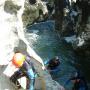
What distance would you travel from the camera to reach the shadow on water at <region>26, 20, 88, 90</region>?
3142cm

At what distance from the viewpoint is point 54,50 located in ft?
135

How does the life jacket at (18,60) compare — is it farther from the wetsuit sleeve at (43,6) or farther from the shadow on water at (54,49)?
the wetsuit sleeve at (43,6)

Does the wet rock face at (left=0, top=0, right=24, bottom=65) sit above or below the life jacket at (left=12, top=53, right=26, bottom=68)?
above

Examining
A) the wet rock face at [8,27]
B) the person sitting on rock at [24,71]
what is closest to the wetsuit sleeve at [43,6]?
the wet rock face at [8,27]

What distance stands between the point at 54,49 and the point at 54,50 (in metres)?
0.49

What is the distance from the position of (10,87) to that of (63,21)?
114ft

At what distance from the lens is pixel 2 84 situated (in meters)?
14.3

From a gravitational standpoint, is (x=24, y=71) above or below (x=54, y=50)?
above

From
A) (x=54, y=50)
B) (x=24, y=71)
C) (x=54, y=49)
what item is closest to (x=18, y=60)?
(x=24, y=71)

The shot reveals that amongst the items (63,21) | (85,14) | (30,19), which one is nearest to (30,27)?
(30,19)

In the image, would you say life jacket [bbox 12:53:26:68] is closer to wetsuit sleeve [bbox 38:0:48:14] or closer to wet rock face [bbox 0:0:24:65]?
wet rock face [bbox 0:0:24:65]

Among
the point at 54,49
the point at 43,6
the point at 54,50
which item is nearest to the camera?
the point at 54,50

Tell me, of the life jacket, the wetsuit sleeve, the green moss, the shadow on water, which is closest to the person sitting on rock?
the life jacket

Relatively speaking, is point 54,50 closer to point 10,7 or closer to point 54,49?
point 54,49
